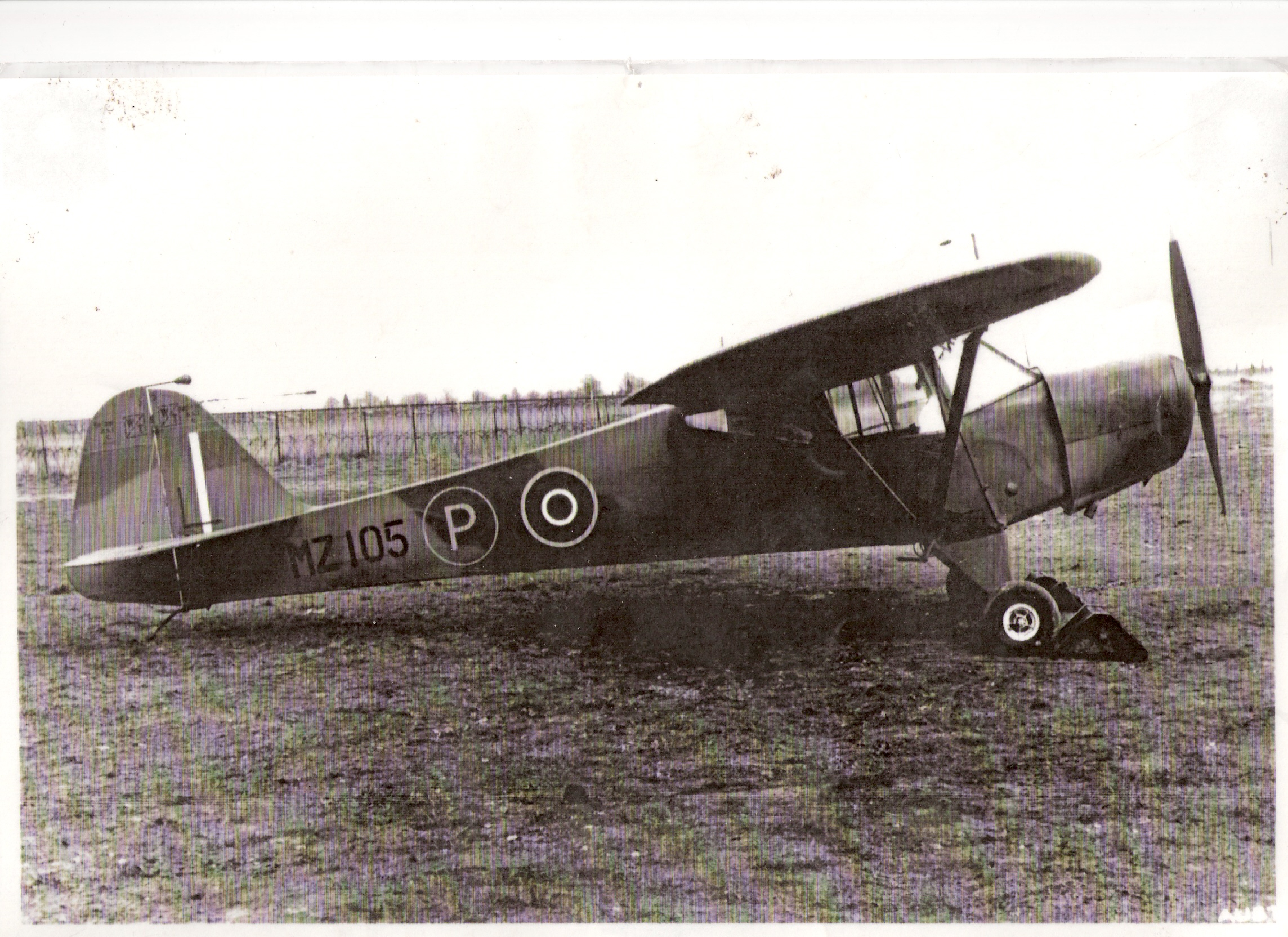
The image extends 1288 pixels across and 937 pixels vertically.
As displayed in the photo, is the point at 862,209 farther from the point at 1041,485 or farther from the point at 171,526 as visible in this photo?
the point at 171,526

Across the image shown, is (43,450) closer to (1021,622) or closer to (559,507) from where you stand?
(559,507)

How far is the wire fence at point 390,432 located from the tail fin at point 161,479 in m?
0.06

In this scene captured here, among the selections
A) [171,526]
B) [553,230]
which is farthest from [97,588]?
[553,230]

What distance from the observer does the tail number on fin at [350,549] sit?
2.58 m

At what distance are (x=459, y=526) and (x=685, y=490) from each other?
726mm

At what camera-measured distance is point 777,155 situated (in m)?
2.48

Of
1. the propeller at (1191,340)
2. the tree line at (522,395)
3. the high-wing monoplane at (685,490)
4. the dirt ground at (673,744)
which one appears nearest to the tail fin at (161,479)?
the high-wing monoplane at (685,490)

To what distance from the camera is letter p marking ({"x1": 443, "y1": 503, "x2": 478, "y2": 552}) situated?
2.58 metres

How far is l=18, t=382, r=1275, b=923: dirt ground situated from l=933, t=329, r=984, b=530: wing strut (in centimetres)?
30

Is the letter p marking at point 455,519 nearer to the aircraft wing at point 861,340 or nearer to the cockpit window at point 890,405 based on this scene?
the aircraft wing at point 861,340

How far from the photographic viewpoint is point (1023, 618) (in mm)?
2609

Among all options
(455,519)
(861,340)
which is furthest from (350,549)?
(861,340)

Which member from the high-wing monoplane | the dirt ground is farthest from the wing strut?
the dirt ground

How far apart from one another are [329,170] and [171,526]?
1.24 meters
